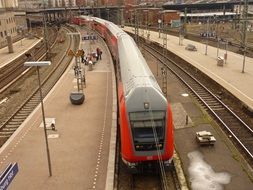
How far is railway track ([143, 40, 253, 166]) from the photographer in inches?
746

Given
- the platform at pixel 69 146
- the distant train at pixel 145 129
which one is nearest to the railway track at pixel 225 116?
the distant train at pixel 145 129

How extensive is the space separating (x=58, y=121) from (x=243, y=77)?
18.1 meters

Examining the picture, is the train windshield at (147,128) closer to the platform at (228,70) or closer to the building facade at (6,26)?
the platform at (228,70)

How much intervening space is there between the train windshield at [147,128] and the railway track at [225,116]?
5342 mm

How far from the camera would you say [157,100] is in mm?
14836

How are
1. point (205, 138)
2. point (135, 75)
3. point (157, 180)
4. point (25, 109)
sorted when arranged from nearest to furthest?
point (157, 180) → point (135, 75) → point (205, 138) → point (25, 109)

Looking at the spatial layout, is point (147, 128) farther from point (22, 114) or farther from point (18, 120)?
point (22, 114)

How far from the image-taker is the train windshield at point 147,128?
14.6 meters

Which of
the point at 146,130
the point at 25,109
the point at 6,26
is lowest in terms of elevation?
the point at 25,109

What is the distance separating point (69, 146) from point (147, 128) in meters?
5.79

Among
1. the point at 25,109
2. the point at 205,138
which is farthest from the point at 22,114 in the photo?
the point at 205,138

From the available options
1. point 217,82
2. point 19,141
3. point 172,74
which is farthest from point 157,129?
point 172,74

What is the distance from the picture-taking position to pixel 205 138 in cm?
1848

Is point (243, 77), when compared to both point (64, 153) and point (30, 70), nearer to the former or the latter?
point (64, 153)
